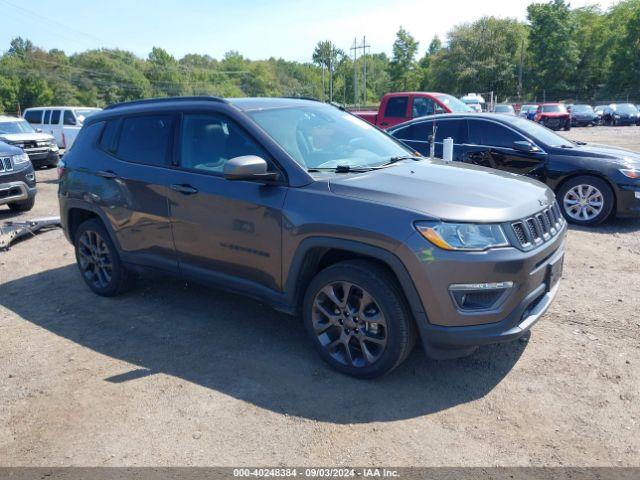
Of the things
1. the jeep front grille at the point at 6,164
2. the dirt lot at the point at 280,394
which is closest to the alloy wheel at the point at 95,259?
the dirt lot at the point at 280,394

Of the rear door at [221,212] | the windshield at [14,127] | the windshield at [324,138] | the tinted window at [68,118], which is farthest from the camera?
the tinted window at [68,118]

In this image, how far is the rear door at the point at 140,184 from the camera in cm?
454

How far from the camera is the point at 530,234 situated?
11.1 feet

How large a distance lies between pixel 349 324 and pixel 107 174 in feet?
9.22

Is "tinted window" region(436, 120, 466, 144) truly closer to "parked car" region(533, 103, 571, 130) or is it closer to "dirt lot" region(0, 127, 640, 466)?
"dirt lot" region(0, 127, 640, 466)

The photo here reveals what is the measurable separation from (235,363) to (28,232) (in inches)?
205

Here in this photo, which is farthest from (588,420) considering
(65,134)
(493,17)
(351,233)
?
(493,17)

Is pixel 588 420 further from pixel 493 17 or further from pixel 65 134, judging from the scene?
pixel 493 17

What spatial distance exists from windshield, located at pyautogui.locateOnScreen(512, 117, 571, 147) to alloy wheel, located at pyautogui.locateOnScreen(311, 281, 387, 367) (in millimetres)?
5742

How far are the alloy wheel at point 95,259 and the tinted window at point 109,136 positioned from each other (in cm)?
84

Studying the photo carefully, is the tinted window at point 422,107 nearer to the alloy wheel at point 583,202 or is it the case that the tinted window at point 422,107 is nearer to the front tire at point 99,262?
the alloy wheel at point 583,202

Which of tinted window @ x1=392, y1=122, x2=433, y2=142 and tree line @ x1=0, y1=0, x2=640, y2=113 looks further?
tree line @ x1=0, y1=0, x2=640, y2=113

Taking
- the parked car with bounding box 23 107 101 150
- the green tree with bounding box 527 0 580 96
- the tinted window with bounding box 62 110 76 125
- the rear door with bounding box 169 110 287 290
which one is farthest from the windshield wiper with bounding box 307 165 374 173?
the green tree with bounding box 527 0 580 96

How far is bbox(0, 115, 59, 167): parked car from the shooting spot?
1573 cm
